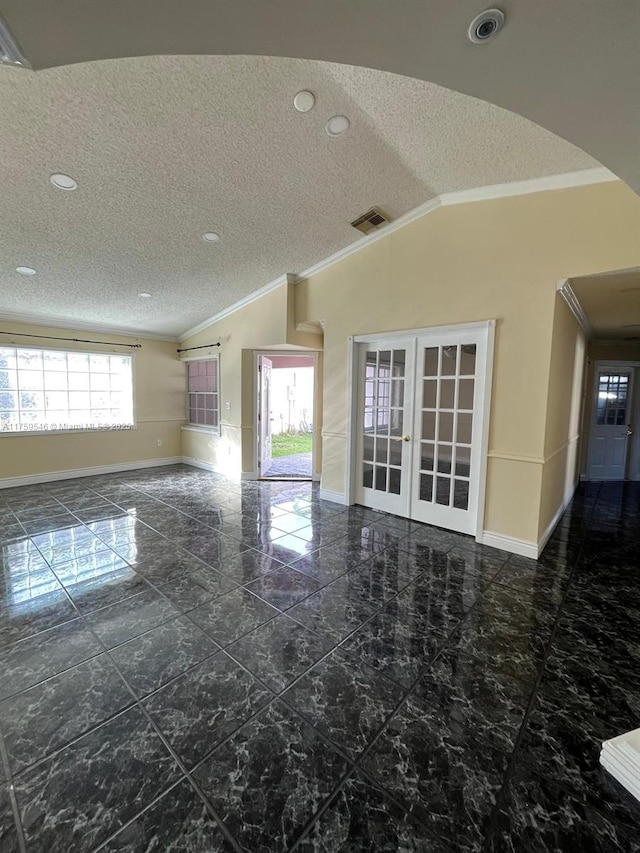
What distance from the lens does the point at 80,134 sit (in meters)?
2.29

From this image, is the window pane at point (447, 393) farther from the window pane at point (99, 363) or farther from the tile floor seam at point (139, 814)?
the window pane at point (99, 363)

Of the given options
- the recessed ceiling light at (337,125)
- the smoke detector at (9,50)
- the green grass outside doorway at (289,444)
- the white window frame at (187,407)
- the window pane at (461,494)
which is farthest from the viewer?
the green grass outside doorway at (289,444)

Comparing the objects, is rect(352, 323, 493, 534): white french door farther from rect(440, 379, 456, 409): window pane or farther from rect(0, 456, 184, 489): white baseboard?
rect(0, 456, 184, 489): white baseboard

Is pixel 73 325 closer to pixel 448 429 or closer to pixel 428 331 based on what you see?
pixel 428 331

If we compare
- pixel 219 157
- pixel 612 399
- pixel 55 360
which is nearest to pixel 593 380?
pixel 612 399

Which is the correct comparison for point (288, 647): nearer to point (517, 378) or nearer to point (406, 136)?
point (517, 378)

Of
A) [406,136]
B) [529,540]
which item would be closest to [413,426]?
[529,540]

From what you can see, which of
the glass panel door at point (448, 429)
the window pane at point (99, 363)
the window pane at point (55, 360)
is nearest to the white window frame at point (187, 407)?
the window pane at point (99, 363)

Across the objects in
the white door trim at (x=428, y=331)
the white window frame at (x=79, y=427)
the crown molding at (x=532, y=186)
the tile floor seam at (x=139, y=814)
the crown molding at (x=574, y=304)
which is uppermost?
the crown molding at (x=532, y=186)

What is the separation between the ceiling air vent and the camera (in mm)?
3455

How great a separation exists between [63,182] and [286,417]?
878cm

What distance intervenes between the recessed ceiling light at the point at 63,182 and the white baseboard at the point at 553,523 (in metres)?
4.82

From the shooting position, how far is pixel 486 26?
1.03m

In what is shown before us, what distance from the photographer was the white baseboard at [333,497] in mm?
4476
